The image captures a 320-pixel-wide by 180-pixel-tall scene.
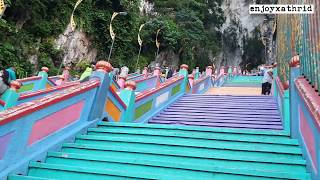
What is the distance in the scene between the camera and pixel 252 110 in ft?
25.0

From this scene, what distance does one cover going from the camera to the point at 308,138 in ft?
11.7

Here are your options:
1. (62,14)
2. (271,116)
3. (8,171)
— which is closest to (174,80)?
(271,116)

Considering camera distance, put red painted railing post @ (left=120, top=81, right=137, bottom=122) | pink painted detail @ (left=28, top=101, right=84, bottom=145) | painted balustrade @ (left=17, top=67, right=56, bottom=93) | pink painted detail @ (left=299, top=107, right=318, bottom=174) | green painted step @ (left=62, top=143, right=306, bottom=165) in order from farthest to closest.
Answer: painted balustrade @ (left=17, top=67, right=56, bottom=93), red painted railing post @ (left=120, top=81, right=137, bottom=122), pink painted detail @ (left=28, top=101, right=84, bottom=145), green painted step @ (left=62, top=143, right=306, bottom=165), pink painted detail @ (left=299, top=107, right=318, bottom=174)

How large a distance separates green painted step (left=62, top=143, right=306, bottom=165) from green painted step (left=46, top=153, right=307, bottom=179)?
6 cm

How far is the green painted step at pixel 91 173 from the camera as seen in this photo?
342cm

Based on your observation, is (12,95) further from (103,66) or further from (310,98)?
(310,98)

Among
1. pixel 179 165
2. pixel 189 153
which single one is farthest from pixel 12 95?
pixel 179 165

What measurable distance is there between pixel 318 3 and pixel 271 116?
3.33 meters

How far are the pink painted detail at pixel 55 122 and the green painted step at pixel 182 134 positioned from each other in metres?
0.39

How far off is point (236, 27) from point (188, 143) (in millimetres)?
42579

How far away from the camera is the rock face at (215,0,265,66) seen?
44.7 metres

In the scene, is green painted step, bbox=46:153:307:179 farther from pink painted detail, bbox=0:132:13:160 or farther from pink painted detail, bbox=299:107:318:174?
pink painted detail, bbox=0:132:13:160

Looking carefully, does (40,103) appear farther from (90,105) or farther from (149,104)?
(149,104)

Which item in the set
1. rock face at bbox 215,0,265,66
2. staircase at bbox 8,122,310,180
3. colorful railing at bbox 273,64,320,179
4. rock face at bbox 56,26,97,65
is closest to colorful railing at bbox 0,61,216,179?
staircase at bbox 8,122,310,180
